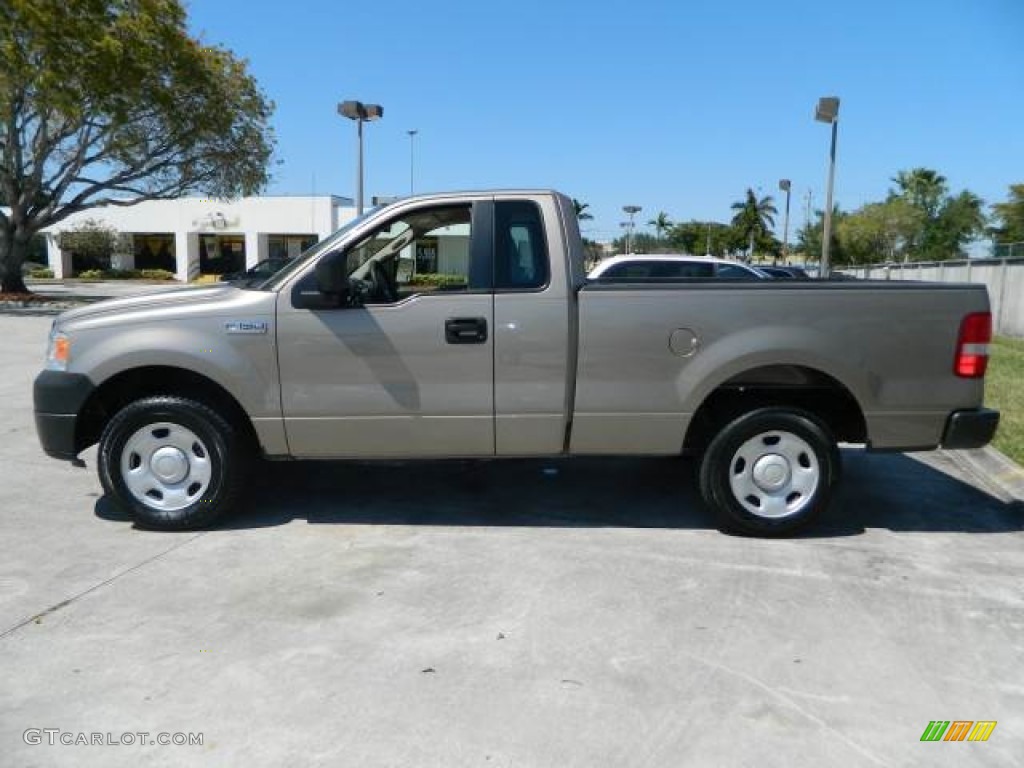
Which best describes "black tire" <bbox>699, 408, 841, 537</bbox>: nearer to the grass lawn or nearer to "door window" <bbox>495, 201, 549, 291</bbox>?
"door window" <bbox>495, 201, 549, 291</bbox>

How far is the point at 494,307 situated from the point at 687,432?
143cm

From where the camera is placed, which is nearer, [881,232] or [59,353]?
[59,353]

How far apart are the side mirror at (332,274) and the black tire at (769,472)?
2.40 meters

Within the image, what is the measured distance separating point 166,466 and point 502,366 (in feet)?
7.04

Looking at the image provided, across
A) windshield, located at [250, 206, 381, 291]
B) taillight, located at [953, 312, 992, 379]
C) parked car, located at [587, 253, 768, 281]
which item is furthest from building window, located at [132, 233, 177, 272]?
taillight, located at [953, 312, 992, 379]

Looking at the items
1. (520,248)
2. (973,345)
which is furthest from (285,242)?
(973,345)

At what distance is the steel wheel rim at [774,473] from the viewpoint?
16.4 ft

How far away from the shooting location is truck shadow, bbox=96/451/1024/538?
538 centimetres

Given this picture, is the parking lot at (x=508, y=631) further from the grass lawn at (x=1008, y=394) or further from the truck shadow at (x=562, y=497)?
the grass lawn at (x=1008, y=394)

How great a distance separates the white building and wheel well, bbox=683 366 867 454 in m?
47.3

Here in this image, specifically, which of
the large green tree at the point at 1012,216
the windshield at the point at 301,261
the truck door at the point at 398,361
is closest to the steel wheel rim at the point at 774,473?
the truck door at the point at 398,361

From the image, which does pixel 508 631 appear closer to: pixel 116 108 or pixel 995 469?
pixel 995 469

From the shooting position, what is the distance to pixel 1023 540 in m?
5.15

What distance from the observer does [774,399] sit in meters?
5.09
